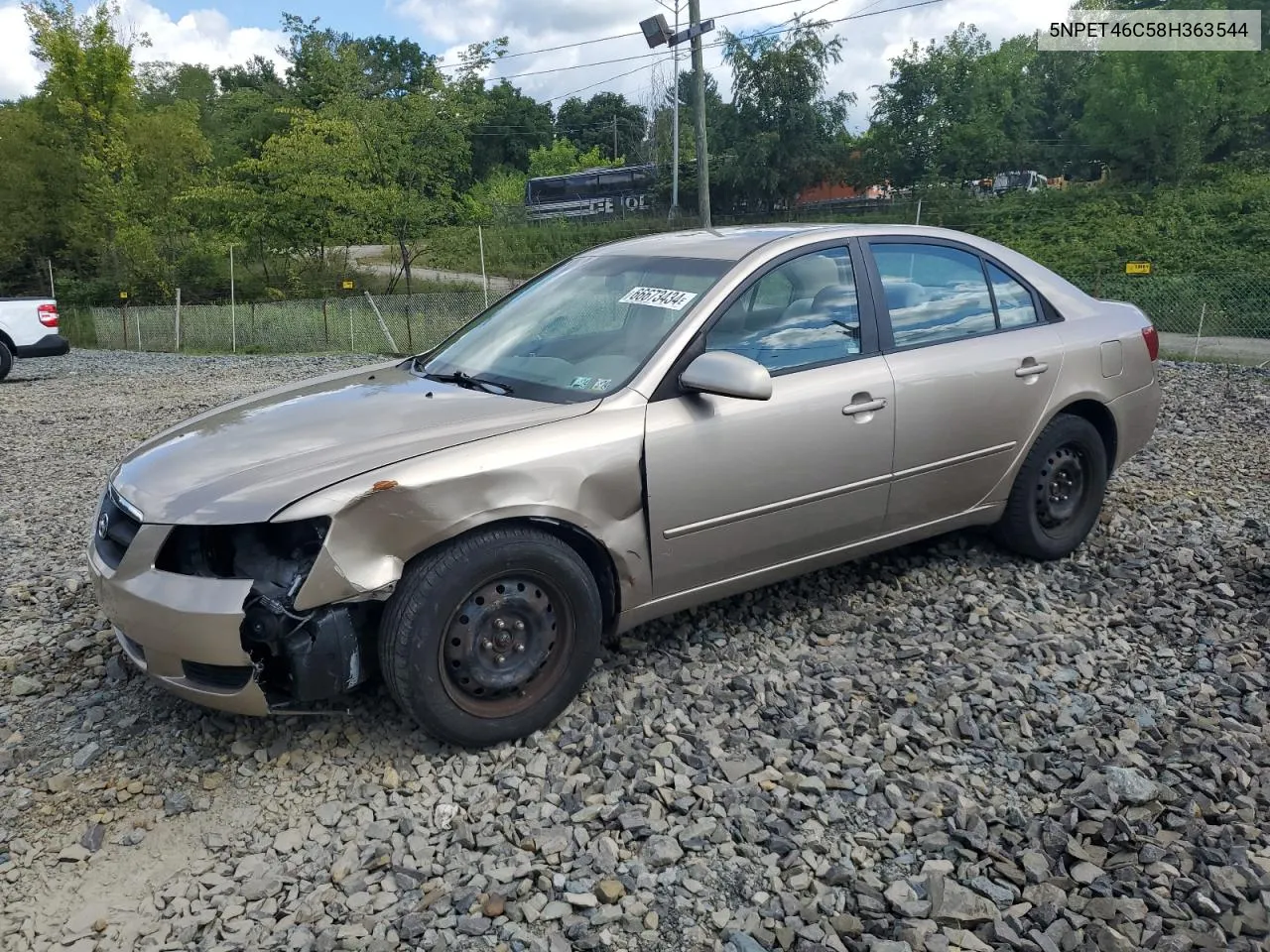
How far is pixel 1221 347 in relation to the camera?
15828 mm

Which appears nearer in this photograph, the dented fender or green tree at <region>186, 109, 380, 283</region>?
the dented fender

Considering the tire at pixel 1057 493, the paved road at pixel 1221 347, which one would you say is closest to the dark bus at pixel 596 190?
the paved road at pixel 1221 347

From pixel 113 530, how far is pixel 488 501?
1.28 meters

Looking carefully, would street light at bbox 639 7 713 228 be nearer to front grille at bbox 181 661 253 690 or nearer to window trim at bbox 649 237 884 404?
window trim at bbox 649 237 884 404

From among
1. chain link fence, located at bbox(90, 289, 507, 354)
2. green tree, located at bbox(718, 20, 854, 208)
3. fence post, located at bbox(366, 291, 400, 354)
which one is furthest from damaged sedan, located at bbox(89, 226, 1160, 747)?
green tree, located at bbox(718, 20, 854, 208)

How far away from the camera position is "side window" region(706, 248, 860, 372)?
3580 mm

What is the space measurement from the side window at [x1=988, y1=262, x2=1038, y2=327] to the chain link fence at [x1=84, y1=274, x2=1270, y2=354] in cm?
1380

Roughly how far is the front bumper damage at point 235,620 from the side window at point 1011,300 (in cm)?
307

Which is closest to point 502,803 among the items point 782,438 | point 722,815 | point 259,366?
point 722,815

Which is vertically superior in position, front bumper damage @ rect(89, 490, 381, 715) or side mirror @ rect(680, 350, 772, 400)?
side mirror @ rect(680, 350, 772, 400)

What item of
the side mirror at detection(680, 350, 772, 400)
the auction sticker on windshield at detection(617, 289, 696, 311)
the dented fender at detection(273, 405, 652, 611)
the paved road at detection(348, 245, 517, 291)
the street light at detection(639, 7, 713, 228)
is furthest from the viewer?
the paved road at detection(348, 245, 517, 291)

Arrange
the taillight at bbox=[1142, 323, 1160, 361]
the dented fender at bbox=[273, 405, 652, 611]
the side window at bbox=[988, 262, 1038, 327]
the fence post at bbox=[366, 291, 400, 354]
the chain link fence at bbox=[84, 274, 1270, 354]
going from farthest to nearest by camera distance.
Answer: the chain link fence at bbox=[84, 274, 1270, 354], the fence post at bbox=[366, 291, 400, 354], the taillight at bbox=[1142, 323, 1160, 361], the side window at bbox=[988, 262, 1038, 327], the dented fender at bbox=[273, 405, 652, 611]

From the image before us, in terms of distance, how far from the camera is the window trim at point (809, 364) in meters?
3.34

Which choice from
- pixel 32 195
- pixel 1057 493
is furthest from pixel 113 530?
pixel 32 195
